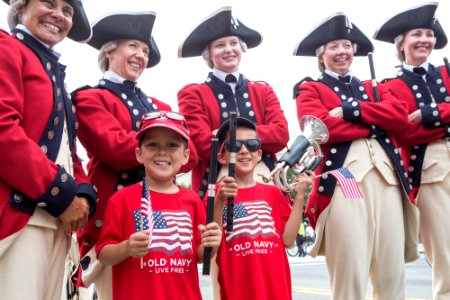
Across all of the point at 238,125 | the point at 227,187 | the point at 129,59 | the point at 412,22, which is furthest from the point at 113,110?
the point at 412,22

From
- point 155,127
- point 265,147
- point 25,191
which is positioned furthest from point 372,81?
point 25,191

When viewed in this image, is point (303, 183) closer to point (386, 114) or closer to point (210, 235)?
point (210, 235)

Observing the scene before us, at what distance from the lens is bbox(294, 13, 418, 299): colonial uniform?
4.36m

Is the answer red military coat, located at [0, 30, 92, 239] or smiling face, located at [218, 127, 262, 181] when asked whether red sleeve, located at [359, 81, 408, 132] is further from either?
red military coat, located at [0, 30, 92, 239]

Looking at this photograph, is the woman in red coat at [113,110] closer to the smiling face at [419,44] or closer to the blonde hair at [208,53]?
the blonde hair at [208,53]

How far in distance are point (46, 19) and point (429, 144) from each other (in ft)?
11.0

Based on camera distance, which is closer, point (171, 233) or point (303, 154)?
point (171, 233)

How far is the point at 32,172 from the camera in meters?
→ 2.92

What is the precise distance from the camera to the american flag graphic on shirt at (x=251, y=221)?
3.77 m

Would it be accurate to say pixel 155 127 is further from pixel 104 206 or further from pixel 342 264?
pixel 342 264

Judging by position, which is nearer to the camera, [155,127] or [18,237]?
[18,237]

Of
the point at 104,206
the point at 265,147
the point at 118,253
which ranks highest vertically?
the point at 265,147

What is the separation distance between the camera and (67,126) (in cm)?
346

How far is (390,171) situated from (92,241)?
240 centimetres
